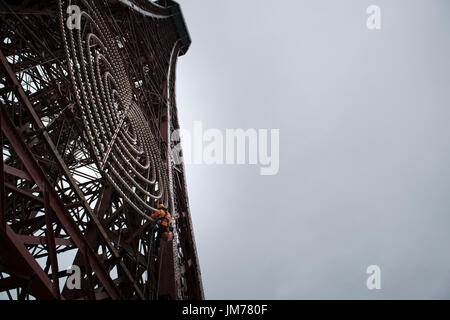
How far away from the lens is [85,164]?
520 inches

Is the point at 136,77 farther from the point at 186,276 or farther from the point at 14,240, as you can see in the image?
the point at 14,240

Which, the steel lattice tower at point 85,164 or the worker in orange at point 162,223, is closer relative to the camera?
the steel lattice tower at point 85,164

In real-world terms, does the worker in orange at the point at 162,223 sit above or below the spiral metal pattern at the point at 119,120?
below

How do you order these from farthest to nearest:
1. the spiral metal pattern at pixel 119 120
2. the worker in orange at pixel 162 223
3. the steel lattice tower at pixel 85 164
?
1. the spiral metal pattern at pixel 119 120
2. the worker in orange at pixel 162 223
3. the steel lattice tower at pixel 85 164

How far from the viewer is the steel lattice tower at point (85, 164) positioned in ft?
13.6

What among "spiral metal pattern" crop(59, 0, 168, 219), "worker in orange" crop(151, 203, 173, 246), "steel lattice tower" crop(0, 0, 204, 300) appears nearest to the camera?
"steel lattice tower" crop(0, 0, 204, 300)

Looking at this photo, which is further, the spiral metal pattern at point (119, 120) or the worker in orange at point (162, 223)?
the spiral metal pattern at point (119, 120)

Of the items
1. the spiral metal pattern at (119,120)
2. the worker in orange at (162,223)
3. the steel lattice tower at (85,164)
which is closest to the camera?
the steel lattice tower at (85,164)

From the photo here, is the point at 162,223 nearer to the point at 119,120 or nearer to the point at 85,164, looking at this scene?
the point at 119,120

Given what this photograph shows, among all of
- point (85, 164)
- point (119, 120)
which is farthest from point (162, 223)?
point (85, 164)

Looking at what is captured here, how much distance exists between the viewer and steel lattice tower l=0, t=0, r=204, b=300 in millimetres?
4145

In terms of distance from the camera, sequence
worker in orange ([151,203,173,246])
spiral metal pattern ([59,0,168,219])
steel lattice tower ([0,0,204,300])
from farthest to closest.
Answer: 1. spiral metal pattern ([59,0,168,219])
2. worker in orange ([151,203,173,246])
3. steel lattice tower ([0,0,204,300])

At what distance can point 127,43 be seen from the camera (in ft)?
51.0
